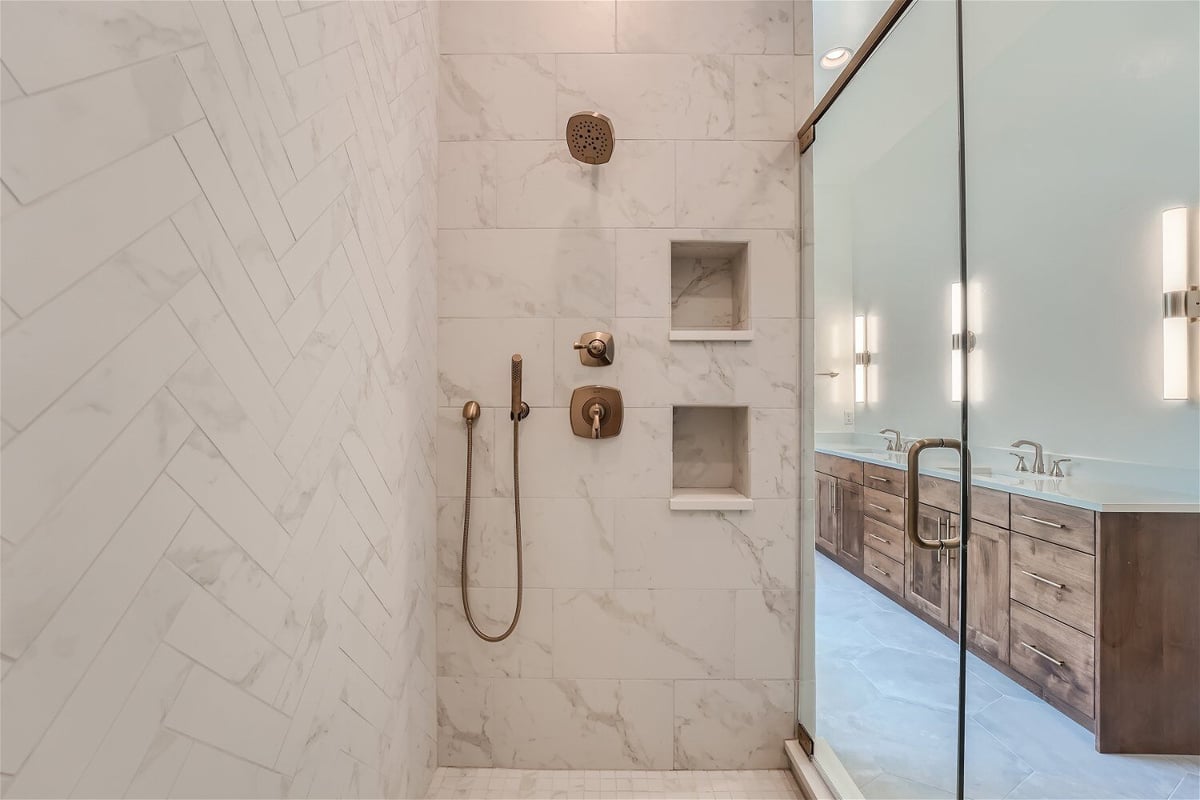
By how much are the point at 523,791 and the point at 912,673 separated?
115 centimetres

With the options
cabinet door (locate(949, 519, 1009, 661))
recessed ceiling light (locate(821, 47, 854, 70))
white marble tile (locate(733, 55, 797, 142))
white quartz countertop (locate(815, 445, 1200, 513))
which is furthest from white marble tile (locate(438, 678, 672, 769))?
recessed ceiling light (locate(821, 47, 854, 70))

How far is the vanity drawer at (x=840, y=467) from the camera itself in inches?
50.4

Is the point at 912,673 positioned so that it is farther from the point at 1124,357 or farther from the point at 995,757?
the point at 1124,357

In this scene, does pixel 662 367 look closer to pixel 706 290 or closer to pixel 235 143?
pixel 706 290

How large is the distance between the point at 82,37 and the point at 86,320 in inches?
10.2

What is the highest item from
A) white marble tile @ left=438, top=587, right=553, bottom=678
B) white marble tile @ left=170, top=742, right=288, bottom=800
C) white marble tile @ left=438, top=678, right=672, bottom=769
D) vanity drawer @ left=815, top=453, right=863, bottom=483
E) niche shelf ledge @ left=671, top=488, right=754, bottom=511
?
vanity drawer @ left=815, top=453, right=863, bottom=483

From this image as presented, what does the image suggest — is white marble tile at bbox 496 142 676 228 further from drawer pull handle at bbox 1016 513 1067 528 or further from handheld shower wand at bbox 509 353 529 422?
drawer pull handle at bbox 1016 513 1067 528

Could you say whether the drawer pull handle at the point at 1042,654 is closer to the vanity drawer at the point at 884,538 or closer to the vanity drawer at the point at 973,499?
the vanity drawer at the point at 973,499

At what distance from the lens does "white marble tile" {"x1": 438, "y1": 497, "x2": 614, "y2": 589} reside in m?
1.62

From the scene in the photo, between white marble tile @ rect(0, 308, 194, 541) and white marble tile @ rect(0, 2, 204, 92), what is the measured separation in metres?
0.23

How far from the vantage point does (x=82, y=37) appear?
1.56ft

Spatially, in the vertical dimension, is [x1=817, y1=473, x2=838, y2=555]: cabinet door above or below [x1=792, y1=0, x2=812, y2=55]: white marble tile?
below

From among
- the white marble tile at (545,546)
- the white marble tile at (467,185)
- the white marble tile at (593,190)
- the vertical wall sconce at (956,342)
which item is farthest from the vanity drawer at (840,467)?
the white marble tile at (467,185)

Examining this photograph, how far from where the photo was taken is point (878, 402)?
46.0 inches
